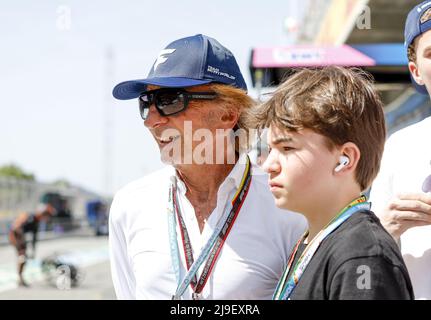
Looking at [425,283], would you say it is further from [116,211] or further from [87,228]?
[87,228]

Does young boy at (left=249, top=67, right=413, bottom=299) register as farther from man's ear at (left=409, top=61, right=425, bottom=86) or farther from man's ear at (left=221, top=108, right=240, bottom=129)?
man's ear at (left=221, top=108, right=240, bottom=129)

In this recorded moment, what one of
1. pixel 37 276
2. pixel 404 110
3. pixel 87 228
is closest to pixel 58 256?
pixel 37 276

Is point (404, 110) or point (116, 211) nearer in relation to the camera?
point (116, 211)

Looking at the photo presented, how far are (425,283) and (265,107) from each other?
2.43ft

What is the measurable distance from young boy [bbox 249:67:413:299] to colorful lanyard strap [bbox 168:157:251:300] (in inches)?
13.2

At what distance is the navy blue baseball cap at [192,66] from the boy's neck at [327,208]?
0.71 metres

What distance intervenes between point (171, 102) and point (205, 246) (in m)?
0.55

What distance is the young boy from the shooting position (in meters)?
1.46

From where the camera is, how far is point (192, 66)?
2.10 meters

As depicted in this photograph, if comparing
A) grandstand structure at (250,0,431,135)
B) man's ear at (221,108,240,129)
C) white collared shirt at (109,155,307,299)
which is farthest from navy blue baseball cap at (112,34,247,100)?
grandstand structure at (250,0,431,135)

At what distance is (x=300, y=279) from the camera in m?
1.51

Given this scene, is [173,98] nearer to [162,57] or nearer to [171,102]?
[171,102]

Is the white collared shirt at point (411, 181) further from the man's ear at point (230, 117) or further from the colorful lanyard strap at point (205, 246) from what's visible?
the man's ear at point (230, 117)

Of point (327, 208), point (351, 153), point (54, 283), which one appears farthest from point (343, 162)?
point (54, 283)
